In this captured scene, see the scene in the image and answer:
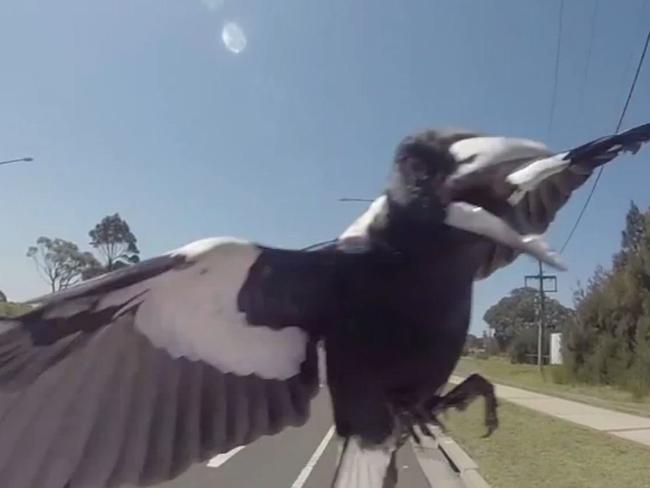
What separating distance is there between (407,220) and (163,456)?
0.38 meters

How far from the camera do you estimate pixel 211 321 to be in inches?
36.4

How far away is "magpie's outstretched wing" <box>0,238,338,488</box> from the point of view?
2.69ft

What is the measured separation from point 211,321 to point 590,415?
1044 cm

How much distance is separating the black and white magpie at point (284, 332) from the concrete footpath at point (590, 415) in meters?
6.39

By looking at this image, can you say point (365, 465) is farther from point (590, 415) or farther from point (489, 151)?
point (590, 415)

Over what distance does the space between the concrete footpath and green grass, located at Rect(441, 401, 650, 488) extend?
0.41 m

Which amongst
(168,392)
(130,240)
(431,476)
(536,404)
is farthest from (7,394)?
(536,404)

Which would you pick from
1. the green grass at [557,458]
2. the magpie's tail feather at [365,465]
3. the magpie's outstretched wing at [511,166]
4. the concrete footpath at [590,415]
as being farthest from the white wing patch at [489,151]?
the concrete footpath at [590,415]

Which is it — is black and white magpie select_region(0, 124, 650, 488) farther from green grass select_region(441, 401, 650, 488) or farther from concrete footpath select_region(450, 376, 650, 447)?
concrete footpath select_region(450, 376, 650, 447)

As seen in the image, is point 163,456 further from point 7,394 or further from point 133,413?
point 7,394

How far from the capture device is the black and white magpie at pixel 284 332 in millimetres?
750

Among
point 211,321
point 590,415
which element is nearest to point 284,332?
point 211,321

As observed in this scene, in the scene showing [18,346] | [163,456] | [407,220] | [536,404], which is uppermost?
[407,220]

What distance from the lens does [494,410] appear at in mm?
916
